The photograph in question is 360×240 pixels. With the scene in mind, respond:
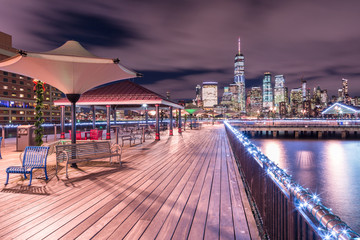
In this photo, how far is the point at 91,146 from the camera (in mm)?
6918

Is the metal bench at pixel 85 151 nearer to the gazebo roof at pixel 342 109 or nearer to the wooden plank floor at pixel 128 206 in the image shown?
the wooden plank floor at pixel 128 206

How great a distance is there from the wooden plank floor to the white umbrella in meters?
2.59

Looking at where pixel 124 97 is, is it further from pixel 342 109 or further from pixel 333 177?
pixel 342 109

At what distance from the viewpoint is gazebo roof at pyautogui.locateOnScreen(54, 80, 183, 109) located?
15.2m

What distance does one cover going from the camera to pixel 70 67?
6.42 metres

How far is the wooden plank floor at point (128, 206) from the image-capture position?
314 cm

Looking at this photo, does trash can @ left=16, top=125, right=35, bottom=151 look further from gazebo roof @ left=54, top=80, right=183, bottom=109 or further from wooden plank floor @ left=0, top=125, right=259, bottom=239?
gazebo roof @ left=54, top=80, right=183, bottom=109

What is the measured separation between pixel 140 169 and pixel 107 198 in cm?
250

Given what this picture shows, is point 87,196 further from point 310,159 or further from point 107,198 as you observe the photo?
point 310,159

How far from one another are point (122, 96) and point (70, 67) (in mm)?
9467

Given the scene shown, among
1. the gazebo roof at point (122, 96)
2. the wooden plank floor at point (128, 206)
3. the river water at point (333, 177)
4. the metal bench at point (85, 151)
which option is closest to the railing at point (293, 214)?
the wooden plank floor at point (128, 206)

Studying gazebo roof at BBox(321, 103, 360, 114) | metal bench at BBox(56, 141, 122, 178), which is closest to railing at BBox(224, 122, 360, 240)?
metal bench at BBox(56, 141, 122, 178)

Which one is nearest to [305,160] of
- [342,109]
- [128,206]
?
[128,206]

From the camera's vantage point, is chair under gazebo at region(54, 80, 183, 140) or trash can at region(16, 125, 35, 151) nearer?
trash can at region(16, 125, 35, 151)
